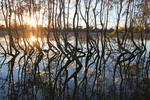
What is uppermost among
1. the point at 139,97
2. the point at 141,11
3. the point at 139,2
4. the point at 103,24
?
the point at 139,2

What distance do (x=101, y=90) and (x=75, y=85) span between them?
98 centimetres

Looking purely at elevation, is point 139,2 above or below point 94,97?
above

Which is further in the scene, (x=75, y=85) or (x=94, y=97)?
(x=75, y=85)

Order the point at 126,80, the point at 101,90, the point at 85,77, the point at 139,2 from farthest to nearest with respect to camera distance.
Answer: the point at 139,2, the point at 85,77, the point at 126,80, the point at 101,90

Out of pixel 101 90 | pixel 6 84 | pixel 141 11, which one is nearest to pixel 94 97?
pixel 101 90

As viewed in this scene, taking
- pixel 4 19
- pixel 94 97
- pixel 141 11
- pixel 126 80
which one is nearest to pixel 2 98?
pixel 94 97

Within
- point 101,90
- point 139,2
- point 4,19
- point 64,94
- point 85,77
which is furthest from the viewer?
point 139,2

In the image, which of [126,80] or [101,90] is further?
[126,80]

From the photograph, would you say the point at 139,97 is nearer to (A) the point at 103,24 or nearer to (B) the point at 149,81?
(B) the point at 149,81

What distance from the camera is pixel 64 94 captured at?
387 centimetres

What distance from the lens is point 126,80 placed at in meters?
4.96

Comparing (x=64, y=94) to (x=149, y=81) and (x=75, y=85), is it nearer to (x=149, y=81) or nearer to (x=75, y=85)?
(x=75, y=85)

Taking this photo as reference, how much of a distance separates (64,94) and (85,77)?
1831 millimetres

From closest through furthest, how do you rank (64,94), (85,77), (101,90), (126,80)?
(64,94), (101,90), (126,80), (85,77)
